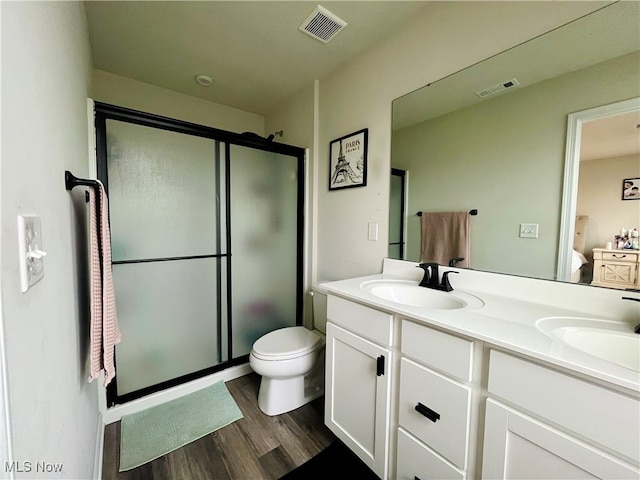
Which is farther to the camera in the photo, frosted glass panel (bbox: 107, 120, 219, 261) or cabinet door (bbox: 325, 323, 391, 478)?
frosted glass panel (bbox: 107, 120, 219, 261)

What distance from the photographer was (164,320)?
5.67 feet

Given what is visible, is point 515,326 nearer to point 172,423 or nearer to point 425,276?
point 425,276

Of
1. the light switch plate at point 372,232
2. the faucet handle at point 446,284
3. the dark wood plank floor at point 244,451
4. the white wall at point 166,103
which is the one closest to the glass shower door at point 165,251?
the dark wood plank floor at point 244,451

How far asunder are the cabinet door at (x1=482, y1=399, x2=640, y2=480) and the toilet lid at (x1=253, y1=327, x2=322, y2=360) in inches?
41.2

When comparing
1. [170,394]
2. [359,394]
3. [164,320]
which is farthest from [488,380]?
[170,394]

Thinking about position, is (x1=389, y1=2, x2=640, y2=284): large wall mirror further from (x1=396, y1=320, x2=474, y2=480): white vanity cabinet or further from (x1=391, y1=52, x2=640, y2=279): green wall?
(x1=396, y1=320, x2=474, y2=480): white vanity cabinet

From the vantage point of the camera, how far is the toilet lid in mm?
1599

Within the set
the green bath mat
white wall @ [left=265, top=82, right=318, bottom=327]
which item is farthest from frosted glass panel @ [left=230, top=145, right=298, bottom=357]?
the green bath mat

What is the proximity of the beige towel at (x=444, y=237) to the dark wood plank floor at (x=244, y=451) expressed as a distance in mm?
1236

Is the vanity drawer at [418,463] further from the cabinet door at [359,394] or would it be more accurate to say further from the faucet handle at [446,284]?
the faucet handle at [446,284]

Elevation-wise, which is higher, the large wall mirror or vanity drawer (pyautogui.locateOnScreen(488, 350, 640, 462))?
the large wall mirror

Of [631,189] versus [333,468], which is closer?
[631,189]

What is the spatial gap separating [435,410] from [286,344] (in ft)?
3.31

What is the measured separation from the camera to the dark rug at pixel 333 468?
1.27m
